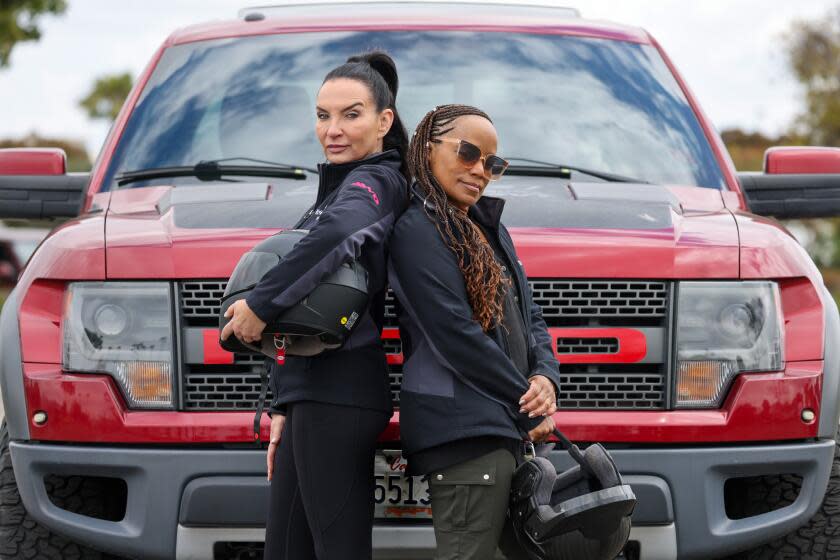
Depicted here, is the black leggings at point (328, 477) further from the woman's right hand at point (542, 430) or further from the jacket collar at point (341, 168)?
the jacket collar at point (341, 168)

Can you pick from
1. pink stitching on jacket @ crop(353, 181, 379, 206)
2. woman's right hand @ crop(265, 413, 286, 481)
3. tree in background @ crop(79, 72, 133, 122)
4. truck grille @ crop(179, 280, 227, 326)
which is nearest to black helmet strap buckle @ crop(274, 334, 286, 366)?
woman's right hand @ crop(265, 413, 286, 481)

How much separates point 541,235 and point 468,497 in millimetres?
793

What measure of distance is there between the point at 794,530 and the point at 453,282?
1.26m

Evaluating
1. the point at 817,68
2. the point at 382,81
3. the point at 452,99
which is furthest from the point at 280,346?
the point at 817,68

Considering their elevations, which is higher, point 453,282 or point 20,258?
point 453,282

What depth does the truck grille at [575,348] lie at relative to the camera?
3.22m

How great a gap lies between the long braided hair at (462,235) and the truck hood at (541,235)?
39cm

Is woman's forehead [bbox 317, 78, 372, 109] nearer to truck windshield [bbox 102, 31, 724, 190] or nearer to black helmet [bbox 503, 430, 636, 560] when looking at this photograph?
black helmet [bbox 503, 430, 636, 560]

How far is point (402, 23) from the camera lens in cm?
462

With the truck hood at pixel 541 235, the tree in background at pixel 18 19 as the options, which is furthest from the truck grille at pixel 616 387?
the tree in background at pixel 18 19

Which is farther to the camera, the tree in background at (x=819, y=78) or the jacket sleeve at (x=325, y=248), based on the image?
the tree in background at (x=819, y=78)

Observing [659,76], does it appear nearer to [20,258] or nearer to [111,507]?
[111,507]

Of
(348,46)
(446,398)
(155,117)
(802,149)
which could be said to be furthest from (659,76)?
(446,398)

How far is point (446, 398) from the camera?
278cm
